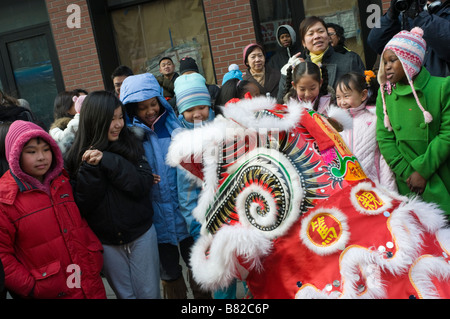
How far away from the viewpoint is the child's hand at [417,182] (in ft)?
9.57

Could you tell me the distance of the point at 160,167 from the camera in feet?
10.8

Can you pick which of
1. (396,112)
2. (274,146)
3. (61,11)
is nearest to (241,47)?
(61,11)

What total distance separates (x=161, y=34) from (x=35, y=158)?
5.03m

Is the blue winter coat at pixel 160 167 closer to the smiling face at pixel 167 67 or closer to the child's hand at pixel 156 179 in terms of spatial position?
the child's hand at pixel 156 179

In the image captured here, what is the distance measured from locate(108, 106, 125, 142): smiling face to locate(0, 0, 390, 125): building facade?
376 cm

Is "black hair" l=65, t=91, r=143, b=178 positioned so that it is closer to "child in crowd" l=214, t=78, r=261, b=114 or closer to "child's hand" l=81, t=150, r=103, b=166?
"child's hand" l=81, t=150, r=103, b=166

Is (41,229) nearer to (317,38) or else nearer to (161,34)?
(317,38)

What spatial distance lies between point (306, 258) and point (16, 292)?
174 cm

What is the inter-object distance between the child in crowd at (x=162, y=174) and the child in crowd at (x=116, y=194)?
19cm

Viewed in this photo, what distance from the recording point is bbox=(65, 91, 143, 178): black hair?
9.71 feet

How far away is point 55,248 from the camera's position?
2637 mm

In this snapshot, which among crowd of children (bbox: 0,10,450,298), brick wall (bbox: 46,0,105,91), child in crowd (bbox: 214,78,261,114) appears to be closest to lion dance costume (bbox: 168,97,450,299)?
crowd of children (bbox: 0,10,450,298)

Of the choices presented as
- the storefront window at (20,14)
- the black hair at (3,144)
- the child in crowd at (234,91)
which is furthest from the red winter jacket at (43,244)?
the storefront window at (20,14)
